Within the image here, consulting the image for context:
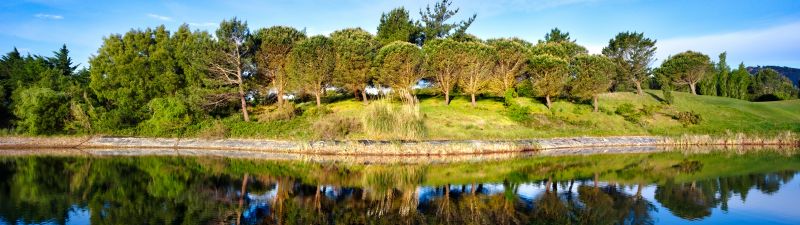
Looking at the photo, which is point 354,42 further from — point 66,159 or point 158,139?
point 66,159

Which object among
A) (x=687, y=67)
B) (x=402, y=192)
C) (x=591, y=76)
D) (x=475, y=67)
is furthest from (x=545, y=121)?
(x=687, y=67)

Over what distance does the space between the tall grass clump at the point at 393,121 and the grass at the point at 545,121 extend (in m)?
0.17

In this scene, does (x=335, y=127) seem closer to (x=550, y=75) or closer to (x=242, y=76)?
(x=242, y=76)

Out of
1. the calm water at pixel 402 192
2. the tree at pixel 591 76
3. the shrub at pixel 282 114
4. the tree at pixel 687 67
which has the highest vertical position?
the tree at pixel 687 67

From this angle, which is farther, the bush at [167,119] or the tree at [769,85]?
the tree at [769,85]

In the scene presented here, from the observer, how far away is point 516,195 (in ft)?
62.2

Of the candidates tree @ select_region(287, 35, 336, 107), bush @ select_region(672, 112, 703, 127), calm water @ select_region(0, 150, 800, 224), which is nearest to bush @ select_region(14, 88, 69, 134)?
calm water @ select_region(0, 150, 800, 224)

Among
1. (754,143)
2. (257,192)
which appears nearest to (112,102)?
(257,192)

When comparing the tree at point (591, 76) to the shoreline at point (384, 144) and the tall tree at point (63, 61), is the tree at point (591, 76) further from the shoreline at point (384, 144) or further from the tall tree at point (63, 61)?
the tall tree at point (63, 61)

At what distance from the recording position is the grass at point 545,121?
39969 mm

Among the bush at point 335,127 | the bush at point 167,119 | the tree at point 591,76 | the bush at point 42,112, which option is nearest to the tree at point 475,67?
the tree at point 591,76

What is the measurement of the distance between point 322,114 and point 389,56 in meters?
9.56

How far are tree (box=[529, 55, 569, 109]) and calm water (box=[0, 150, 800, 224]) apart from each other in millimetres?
22553

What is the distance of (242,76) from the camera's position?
49.2m
